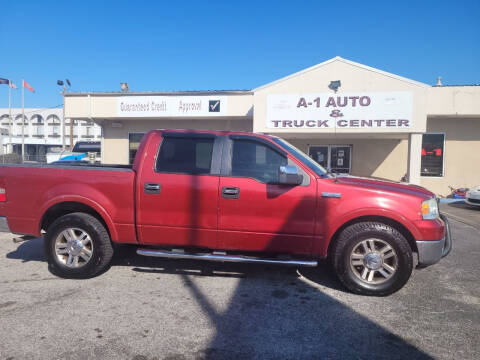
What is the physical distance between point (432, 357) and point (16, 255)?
226 inches

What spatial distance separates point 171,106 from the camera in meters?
13.3

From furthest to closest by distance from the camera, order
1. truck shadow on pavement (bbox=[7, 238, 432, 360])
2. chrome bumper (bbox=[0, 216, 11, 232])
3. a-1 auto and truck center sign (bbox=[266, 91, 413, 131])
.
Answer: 1. a-1 auto and truck center sign (bbox=[266, 91, 413, 131])
2. chrome bumper (bbox=[0, 216, 11, 232])
3. truck shadow on pavement (bbox=[7, 238, 432, 360])

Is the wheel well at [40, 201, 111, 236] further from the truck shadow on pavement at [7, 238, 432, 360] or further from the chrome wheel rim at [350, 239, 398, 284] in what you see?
the chrome wheel rim at [350, 239, 398, 284]

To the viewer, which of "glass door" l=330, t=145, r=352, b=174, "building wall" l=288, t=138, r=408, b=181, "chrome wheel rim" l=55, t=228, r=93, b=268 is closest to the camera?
"chrome wheel rim" l=55, t=228, r=93, b=268

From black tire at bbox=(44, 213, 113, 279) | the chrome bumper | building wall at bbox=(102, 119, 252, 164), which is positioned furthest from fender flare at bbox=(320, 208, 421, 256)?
building wall at bbox=(102, 119, 252, 164)

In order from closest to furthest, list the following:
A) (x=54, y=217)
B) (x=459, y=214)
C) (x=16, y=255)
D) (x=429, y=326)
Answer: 1. (x=429, y=326)
2. (x=54, y=217)
3. (x=16, y=255)
4. (x=459, y=214)

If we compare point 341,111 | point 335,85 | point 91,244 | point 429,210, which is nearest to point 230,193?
point 91,244

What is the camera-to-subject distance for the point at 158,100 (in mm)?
13383

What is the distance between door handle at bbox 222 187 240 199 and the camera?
3.74 metres

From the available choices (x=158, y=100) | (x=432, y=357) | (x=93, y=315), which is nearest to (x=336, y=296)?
(x=432, y=357)

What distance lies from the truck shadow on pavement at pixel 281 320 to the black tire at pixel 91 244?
1.84 ft

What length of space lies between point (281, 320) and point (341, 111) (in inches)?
372

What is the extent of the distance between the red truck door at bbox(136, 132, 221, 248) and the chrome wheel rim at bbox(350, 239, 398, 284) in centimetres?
171

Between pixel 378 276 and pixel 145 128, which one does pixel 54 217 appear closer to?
pixel 378 276
